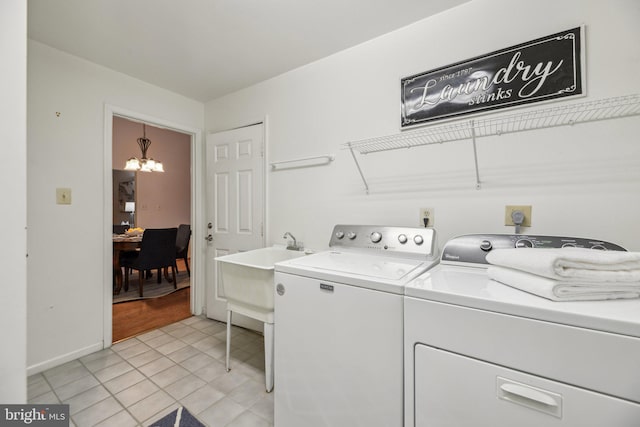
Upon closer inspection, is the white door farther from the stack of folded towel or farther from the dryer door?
the stack of folded towel

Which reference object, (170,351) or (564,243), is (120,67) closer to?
(170,351)

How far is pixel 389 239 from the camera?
5.29ft

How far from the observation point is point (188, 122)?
2.92 m

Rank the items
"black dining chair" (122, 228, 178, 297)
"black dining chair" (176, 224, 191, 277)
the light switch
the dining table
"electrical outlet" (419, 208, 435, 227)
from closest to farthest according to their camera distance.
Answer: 1. "electrical outlet" (419, 208, 435, 227)
2. the light switch
3. "black dining chair" (122, 228, 178, 297)
4. the dining table
5. "black dining chair" (176, 224, 191, 277)

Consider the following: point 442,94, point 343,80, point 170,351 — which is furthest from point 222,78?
point 170,351

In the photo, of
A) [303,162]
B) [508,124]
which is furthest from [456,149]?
[303,162]

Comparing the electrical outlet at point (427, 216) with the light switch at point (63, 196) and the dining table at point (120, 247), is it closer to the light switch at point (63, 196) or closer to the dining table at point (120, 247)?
the light switch at point (63, 196)

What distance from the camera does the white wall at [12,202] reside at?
0.92m

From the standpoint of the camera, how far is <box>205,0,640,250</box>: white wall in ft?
4.17

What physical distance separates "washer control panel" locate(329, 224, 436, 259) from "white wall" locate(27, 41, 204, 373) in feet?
6.68

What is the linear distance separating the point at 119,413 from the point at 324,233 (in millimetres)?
1669

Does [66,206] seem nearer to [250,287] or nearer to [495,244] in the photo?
[250,287]

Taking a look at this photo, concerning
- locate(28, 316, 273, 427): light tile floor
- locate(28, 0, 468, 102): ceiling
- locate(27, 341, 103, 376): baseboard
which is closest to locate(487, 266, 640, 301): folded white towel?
locate(28, 316, 273, 427): light tile floor

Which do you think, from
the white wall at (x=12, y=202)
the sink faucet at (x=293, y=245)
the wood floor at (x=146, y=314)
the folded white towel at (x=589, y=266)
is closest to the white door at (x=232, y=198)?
the sink faucet at (x=293, y=245)
